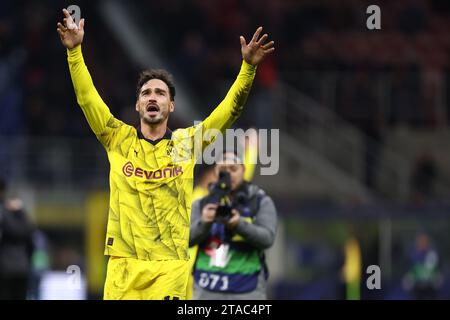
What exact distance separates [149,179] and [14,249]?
602 cm

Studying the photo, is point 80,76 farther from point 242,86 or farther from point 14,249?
point 14,249

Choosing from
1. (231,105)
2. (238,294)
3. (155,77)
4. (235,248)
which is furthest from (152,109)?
(238,294)

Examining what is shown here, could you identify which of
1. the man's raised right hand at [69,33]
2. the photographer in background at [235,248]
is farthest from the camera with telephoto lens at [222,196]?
the man's raised right hand at [69,33]

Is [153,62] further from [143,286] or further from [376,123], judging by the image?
[143,286]

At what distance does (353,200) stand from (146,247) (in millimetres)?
13032

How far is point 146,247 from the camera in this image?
7.52 metres

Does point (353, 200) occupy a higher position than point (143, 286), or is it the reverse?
point (353, 200)

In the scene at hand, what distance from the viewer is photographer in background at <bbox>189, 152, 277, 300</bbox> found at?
9.36 m

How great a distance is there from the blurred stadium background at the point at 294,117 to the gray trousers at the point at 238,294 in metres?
7.07

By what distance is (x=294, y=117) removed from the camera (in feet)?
67.5

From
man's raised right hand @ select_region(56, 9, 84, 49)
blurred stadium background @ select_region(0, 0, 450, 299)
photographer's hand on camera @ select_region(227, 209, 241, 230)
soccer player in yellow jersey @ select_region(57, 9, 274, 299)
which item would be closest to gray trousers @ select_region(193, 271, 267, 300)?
photographer's hand on camera @ select_region(227, 209, 241, 230)

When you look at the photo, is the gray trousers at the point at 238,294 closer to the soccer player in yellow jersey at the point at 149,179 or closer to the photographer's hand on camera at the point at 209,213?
the photographer's hand on camera at the point at 209,213
